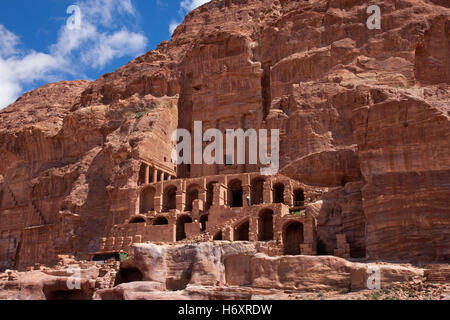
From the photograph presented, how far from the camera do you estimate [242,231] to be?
42.8m

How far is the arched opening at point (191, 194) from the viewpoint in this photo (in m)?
51.2

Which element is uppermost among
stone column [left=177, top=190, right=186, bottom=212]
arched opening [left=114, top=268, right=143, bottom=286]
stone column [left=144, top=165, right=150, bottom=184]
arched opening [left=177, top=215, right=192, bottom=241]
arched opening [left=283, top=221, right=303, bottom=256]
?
stone column [left=144, top=165, right=150, bottom=184]

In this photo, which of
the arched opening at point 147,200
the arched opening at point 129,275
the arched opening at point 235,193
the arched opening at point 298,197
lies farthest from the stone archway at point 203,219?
the arched opening at point 129,275

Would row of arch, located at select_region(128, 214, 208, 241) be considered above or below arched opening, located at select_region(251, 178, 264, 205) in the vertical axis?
below

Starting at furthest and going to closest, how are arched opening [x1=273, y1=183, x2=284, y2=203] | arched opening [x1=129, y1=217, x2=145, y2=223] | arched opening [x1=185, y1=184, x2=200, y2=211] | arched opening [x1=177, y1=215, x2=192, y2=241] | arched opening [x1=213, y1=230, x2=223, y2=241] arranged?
arched opening [x1=185, y1=184, x2=200, y2=211], arched opening [x1=129, y1=217, x2=145, y2=223], arched opening [x1=177, y1=215, x2=192, y2=241], arched opening [x1=273, y1=183, x2=284, y2=203], arched opening [x1=213, y1=230, x2=223, y2=241]

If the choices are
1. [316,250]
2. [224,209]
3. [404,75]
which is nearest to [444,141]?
[316,250]

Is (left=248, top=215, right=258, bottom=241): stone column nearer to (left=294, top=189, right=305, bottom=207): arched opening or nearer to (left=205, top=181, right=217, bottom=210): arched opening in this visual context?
(left=294, top=189, right=305, bottom=207): arched opening

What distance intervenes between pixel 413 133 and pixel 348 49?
26.1 meters

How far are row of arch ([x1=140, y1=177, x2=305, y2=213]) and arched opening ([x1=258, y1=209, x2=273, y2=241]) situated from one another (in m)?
4.63

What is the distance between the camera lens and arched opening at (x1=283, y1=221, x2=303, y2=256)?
38016 mm

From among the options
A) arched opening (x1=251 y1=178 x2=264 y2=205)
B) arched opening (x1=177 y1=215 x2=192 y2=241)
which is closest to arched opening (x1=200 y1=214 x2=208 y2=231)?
arched opening (x1=177 y1=215 x2=192 y2=241)

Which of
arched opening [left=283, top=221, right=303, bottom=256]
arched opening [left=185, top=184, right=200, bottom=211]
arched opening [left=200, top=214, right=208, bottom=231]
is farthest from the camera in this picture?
arched opening [left=185, top=184, right=200, bottom=211]

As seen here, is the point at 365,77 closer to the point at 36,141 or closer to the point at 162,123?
the point at 162,123

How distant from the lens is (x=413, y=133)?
29531mm
